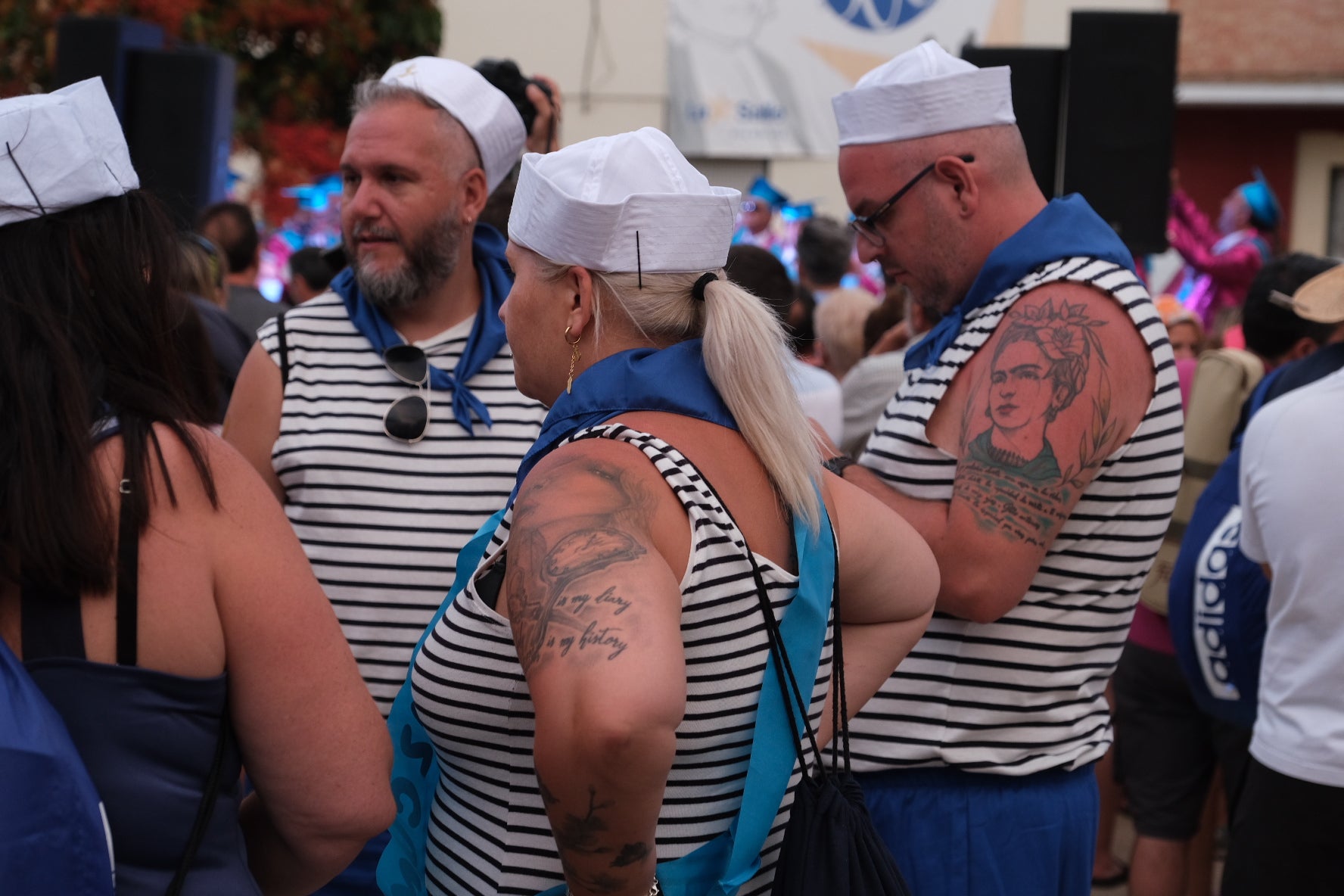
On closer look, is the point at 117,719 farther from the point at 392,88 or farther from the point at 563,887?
the point at 392,88

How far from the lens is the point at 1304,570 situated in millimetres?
2723

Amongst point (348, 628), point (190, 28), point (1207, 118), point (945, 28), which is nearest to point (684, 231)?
point (348, 628)

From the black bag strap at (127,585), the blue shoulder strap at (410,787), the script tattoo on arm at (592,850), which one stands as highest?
the black bag strap at (127,585)

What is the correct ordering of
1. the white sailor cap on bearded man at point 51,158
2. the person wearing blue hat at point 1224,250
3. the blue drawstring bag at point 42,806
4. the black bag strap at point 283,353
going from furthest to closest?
the person wearing blue hat at point 1224,250 < the black bag strap at point 283,353 < the white sailor cap on bearded man at point 51,158 < the blue drawstring bag at point 42,806

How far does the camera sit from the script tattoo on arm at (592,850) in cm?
149

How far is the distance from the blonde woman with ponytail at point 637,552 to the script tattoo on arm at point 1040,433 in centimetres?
31

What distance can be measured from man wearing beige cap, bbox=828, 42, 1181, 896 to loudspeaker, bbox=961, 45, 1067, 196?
312 centimetres

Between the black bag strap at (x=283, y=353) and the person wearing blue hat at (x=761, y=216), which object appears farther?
the person wearing blue hat at (x=761, y=216)

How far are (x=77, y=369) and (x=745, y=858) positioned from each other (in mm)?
992

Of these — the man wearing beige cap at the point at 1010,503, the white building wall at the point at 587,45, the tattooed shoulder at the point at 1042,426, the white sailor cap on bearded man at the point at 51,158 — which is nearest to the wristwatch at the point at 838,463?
the man wearing beige cap at the point at 1010,503

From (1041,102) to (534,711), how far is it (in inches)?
178

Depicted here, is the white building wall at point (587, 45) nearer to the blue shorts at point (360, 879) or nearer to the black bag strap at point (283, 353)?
the black bag strap at point (283, 353)

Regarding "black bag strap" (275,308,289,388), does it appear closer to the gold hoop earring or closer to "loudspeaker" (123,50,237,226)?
the gold hoop earring

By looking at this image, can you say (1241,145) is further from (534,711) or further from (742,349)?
(534,711)
